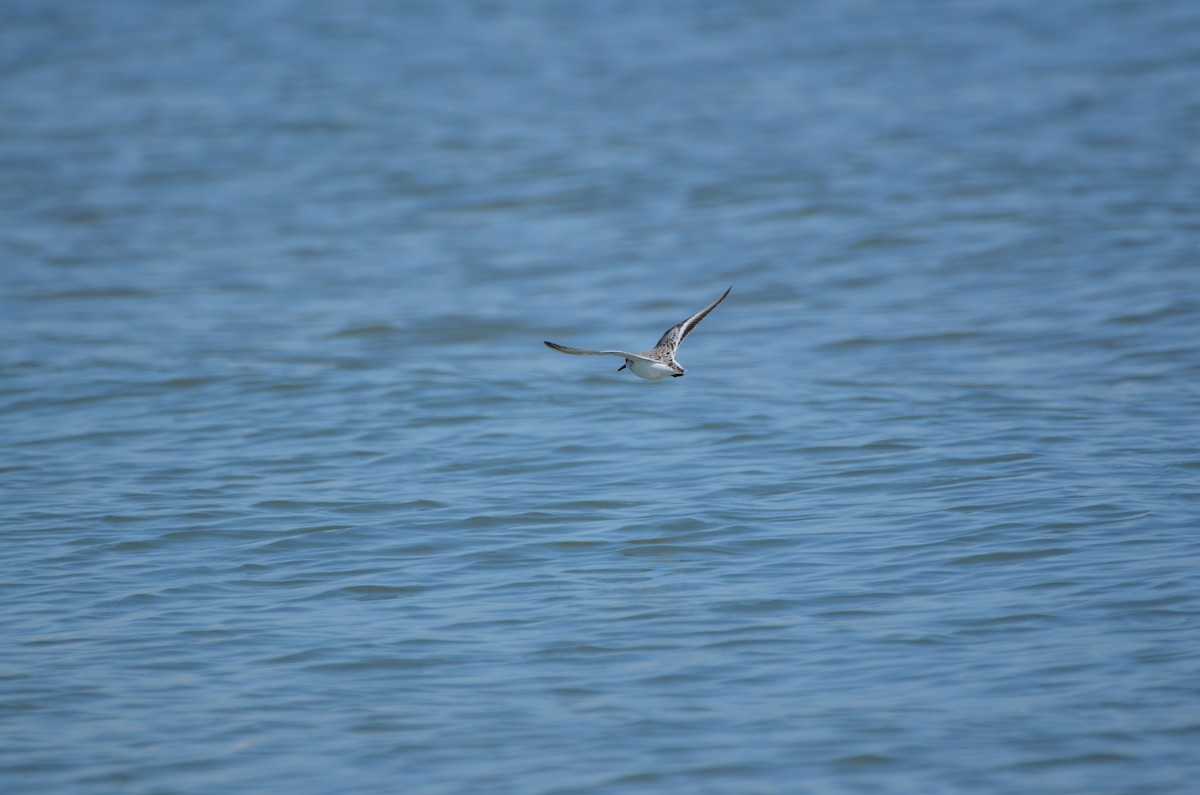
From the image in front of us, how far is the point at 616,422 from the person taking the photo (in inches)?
437

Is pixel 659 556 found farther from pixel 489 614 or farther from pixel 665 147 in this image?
pixel 665 147

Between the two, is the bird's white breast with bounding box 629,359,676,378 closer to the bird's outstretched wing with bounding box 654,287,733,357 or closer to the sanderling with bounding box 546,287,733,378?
the sanderling with bounding box 546,287,733,378

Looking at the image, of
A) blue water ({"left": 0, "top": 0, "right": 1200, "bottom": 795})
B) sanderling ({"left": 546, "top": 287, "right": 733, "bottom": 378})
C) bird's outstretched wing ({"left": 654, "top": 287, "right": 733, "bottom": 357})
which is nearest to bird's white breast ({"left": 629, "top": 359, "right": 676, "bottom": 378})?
sanderling ({"left": 546, "top": 287, "right": 733, "bottom": 378})

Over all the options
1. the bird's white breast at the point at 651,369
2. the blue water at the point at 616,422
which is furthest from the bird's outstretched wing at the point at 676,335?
the blue water at the point at 616,422

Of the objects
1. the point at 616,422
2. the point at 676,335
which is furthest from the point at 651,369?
the point at 616,422

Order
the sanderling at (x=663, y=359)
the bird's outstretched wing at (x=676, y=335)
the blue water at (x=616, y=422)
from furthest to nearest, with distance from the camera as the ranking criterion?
1. the bird's outstretched wing at (x=676, y=335)
2. the sanderling at (x=663, y=359)
3. the blue water at (x=616, y=422)

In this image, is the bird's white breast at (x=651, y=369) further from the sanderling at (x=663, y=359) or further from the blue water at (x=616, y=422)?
the blue water at (x=616, y=422)

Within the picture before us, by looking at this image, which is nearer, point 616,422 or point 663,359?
point 663,359

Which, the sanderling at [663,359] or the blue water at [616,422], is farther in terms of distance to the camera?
the sanderling at [663,359]

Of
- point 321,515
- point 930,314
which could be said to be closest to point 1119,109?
point 930,314

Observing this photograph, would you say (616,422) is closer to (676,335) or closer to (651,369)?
(676,335)

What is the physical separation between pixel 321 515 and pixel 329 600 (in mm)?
1413

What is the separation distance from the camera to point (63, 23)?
2781 cm

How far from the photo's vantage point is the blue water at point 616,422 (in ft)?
20.7
